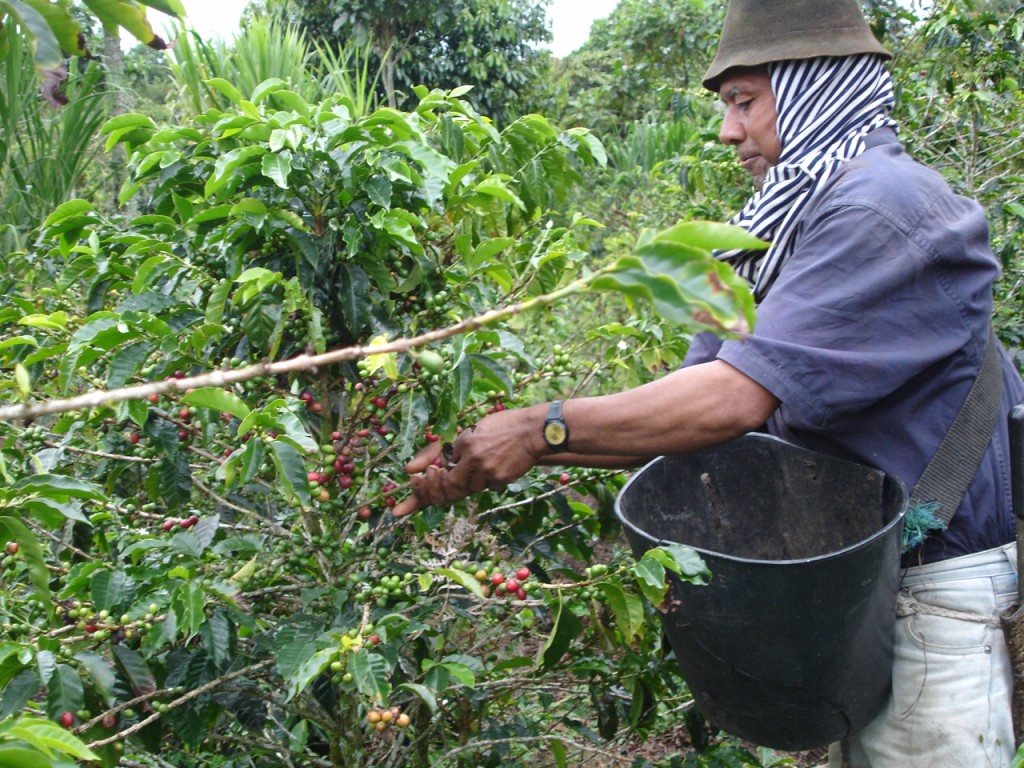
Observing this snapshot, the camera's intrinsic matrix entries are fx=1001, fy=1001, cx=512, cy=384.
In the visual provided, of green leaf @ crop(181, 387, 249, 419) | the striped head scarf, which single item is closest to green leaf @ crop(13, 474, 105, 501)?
green leaf @ crop(181, 387, 249, 419)

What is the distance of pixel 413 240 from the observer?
1852 millimetres

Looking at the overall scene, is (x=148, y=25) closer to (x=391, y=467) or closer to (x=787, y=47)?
(x=391, y=467)

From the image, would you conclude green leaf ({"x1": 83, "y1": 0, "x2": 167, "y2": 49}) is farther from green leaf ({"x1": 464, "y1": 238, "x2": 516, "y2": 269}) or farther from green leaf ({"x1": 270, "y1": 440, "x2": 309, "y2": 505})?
green leaf ({"x1": 464, "y1": 238, "x2": 516, "y2": 269})

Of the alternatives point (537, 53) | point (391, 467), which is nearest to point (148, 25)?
point (391, 467)

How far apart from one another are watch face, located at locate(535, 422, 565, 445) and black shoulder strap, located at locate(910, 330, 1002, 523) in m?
0.67

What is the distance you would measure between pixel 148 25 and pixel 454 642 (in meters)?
1.89

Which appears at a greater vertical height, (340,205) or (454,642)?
(340,205)

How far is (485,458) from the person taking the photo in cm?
192

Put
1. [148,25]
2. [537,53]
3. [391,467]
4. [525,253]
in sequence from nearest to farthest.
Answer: [148,25]
[391,467]
[525,253]
[537,53]

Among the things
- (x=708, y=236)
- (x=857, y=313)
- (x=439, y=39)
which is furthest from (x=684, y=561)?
(x=439, y=39)

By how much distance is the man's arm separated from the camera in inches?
72.9

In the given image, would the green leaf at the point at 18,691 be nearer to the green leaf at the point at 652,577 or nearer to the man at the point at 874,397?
the man at the point at 874,397

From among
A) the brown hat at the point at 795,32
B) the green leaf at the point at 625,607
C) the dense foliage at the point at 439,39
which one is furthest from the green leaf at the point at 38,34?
the dense foliage at the point at 439,39

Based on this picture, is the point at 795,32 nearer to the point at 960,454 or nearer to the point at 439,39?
the point at 960,454
